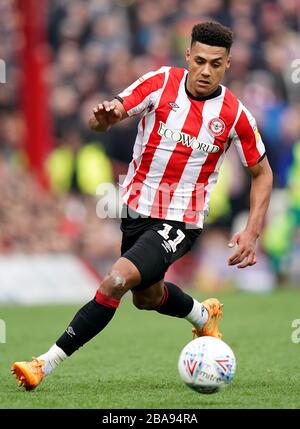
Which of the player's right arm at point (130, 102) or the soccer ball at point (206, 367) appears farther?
the player's right arm at point (130, 102)

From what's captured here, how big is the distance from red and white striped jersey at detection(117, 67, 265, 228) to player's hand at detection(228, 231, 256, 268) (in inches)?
16.4

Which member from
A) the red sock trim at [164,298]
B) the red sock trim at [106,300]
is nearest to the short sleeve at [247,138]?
the red sock trim at [164,298]

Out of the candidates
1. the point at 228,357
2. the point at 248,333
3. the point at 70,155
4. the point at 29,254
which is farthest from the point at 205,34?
the point at 70,155

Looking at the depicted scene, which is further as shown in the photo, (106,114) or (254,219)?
(254,219)

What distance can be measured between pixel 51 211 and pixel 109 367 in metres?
7.39

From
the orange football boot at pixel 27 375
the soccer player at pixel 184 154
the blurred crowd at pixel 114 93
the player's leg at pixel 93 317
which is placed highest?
the blurred crowd at pixel 114 93

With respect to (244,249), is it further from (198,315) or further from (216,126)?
(198,315)

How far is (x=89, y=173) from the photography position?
15.9m

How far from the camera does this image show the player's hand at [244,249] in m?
6.67

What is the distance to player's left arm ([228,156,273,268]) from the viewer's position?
263 inches

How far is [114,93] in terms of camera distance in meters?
16.2

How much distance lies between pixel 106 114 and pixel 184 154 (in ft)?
2.87

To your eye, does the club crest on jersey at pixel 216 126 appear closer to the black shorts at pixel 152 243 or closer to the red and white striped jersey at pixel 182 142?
the red and white striped jersey at pixel 182 142

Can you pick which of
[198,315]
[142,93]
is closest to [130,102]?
[142,93]
